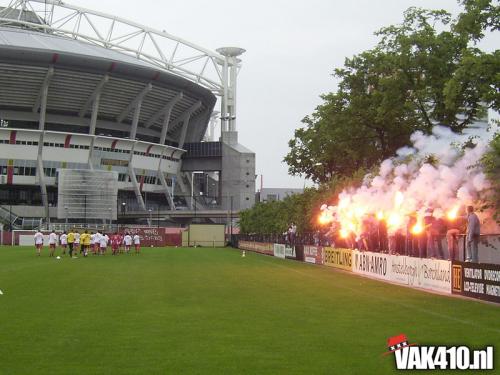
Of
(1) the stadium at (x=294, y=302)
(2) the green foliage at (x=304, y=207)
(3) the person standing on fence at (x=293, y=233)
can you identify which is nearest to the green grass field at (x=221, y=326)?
(1) the stadium at (x=294, y=302)

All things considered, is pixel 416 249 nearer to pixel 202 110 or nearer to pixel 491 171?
pixel 491 171

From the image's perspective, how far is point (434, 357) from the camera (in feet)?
30.6

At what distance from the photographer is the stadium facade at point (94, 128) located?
335ft

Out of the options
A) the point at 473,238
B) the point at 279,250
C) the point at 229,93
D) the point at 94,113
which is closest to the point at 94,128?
the point at 94,113

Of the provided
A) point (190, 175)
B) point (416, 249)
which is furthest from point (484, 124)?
point (190, 175)

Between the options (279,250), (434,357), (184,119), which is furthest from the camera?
(184,119)

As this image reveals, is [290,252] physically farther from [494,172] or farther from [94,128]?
[94,128]

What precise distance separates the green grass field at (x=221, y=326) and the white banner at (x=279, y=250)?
1034 inches

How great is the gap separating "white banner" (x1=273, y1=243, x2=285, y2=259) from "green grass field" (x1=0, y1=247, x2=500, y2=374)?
2627 cm

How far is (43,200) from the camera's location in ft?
356

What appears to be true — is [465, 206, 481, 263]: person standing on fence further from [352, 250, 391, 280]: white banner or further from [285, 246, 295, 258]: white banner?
[285, 246, 295, 258]: white banner

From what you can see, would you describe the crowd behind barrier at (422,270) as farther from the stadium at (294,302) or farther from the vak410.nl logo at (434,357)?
the vak410.nl logo at (434,357)

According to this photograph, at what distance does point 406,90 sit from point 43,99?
7479 cm

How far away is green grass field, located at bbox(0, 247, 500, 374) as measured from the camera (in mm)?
9312
